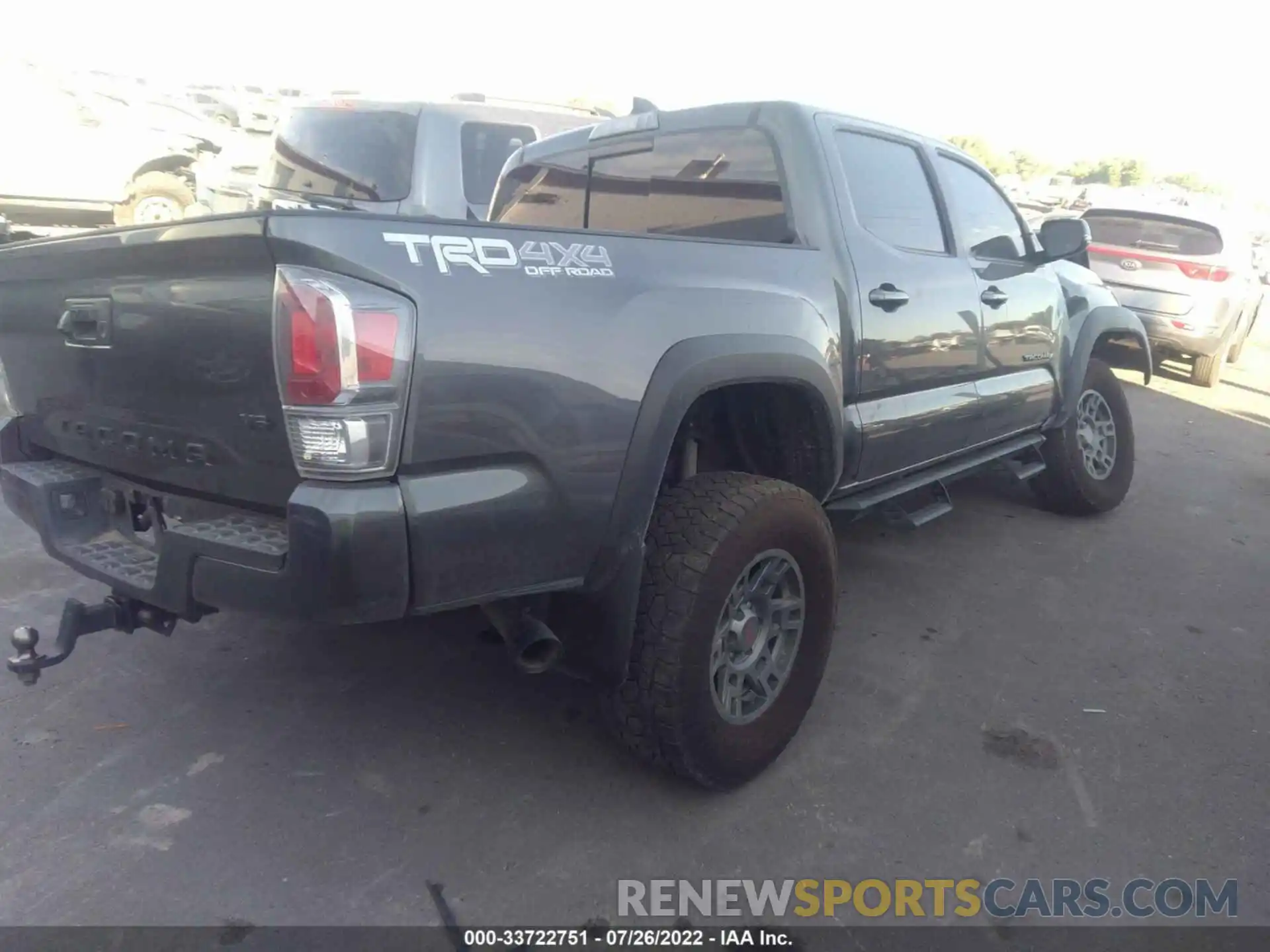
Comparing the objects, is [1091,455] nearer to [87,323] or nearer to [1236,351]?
[87,323]

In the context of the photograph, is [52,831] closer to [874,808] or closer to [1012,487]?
[874,808]

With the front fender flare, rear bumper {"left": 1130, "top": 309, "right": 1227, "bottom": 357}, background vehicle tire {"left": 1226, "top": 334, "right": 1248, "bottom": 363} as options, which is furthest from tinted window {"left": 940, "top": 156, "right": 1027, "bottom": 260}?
background vehicle tire {"left": 1226, "top": 334, "right": 1248, "bottom": 363}

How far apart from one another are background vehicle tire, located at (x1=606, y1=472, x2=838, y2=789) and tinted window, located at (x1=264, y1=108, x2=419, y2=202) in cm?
403

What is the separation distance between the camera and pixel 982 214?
427cm

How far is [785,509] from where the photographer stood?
2715 mm

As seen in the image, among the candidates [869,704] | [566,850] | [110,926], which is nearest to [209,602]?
[110,926]

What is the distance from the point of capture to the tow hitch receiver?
2348mm

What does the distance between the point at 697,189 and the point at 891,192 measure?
0.78 m

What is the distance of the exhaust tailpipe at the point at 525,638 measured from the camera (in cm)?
232

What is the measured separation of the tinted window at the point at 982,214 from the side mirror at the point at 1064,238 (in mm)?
123

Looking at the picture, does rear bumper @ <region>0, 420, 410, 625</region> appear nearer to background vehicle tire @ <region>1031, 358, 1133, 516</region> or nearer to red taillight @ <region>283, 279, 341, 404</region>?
red taillight @ <region>283, 279, 341, 404</region>

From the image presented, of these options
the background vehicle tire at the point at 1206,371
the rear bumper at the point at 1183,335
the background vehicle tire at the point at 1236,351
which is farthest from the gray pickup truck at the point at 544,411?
the background vehicle tire at the point at 1236,351

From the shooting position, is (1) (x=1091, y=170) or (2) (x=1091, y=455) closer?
(2) (x=1091, y=455)

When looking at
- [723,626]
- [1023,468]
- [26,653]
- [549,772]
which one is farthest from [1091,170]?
[26,653]
